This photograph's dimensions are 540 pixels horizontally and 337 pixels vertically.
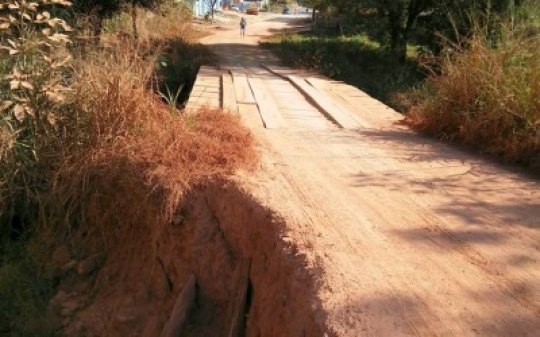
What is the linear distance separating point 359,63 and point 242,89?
7.77 m

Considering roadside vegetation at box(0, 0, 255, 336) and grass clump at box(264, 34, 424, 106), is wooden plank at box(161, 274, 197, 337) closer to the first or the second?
roadside vegetation at box(0, 0, 255, 336)

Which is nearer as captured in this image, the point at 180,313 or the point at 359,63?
the point at 180,313

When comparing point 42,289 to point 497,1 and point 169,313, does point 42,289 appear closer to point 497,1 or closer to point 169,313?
point 169,313

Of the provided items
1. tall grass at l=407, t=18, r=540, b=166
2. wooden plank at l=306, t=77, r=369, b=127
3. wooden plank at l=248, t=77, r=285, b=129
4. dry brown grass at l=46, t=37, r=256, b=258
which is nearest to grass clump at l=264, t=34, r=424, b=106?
wooden plank at l=306, t=77, r=369, b=127

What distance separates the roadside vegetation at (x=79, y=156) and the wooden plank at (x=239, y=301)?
73 centimetres

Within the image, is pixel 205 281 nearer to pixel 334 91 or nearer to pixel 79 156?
pixel 79 156

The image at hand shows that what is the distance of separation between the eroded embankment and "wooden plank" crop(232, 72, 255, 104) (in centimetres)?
287

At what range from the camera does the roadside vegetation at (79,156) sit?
14.4ft

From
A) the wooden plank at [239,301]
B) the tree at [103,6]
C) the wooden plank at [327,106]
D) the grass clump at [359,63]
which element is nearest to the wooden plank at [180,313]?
the wooden plank at [239,301]

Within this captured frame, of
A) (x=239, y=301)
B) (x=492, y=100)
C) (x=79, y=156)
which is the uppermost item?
(x=492, y=100)

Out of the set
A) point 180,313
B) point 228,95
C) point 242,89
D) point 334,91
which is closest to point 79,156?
point 180,313

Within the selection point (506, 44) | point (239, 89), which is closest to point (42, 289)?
point (239, 89)

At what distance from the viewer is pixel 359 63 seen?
14.9 metres

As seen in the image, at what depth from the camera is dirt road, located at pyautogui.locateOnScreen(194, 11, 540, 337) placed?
2549 mm
